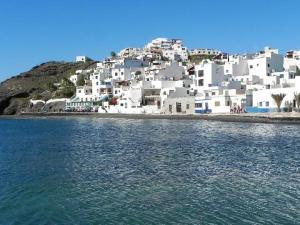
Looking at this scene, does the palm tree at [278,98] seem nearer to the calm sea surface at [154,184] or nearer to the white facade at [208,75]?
the white facade at [208,75]

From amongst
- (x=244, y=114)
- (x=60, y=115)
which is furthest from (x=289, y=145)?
(x=60, y=115)

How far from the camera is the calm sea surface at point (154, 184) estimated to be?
1595 cm

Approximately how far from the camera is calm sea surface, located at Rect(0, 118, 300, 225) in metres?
16.0

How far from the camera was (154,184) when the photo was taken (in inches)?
821

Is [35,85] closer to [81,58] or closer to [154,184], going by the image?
[81,58]

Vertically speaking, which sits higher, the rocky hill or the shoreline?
the rocky hill

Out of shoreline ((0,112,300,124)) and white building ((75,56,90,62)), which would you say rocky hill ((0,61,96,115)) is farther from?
shoreline ((0,112,300,124))

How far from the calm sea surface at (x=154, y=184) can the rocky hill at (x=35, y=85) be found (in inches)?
3583

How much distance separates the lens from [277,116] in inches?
2406

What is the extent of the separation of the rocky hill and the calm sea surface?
91.0 meters

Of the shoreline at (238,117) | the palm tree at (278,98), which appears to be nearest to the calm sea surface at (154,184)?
the shoreline at (238,117)

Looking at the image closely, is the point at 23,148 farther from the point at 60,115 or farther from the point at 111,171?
the point at 60,115

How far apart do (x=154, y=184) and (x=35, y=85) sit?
430ft

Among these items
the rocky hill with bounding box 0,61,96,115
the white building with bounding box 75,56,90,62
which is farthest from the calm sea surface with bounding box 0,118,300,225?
the white building with bounding box 75,56,90,62
